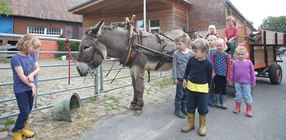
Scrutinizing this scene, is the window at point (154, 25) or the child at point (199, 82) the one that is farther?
the window at point (154, 25)

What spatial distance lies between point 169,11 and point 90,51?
1254 centimetres

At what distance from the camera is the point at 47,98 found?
5.69m

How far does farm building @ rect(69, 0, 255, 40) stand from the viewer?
616 inches

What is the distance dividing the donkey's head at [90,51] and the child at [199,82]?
160 centimetres

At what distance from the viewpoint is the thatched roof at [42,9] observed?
2448 centimetres

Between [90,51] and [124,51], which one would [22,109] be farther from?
[124,51]

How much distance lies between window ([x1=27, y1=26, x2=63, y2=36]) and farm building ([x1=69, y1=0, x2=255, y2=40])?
953 centimetres

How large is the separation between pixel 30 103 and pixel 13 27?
2428 centimetres

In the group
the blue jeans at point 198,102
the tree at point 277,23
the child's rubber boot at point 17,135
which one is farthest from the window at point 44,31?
the tree at point 277,23

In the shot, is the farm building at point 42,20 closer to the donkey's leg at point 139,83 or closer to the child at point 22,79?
the donkey's leg at point 139,83

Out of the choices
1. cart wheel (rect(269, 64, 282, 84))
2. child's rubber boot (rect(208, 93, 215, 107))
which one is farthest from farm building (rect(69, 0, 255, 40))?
child's rubber boot (rect(208, 93, 215, 107))

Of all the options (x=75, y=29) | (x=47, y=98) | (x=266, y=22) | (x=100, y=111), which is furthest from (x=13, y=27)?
(x=266, y=22)

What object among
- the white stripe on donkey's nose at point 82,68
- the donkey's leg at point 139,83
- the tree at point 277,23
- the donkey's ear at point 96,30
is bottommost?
the donkey's leg at point 139,83

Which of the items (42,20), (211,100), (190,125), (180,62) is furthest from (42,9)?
(190,125)
